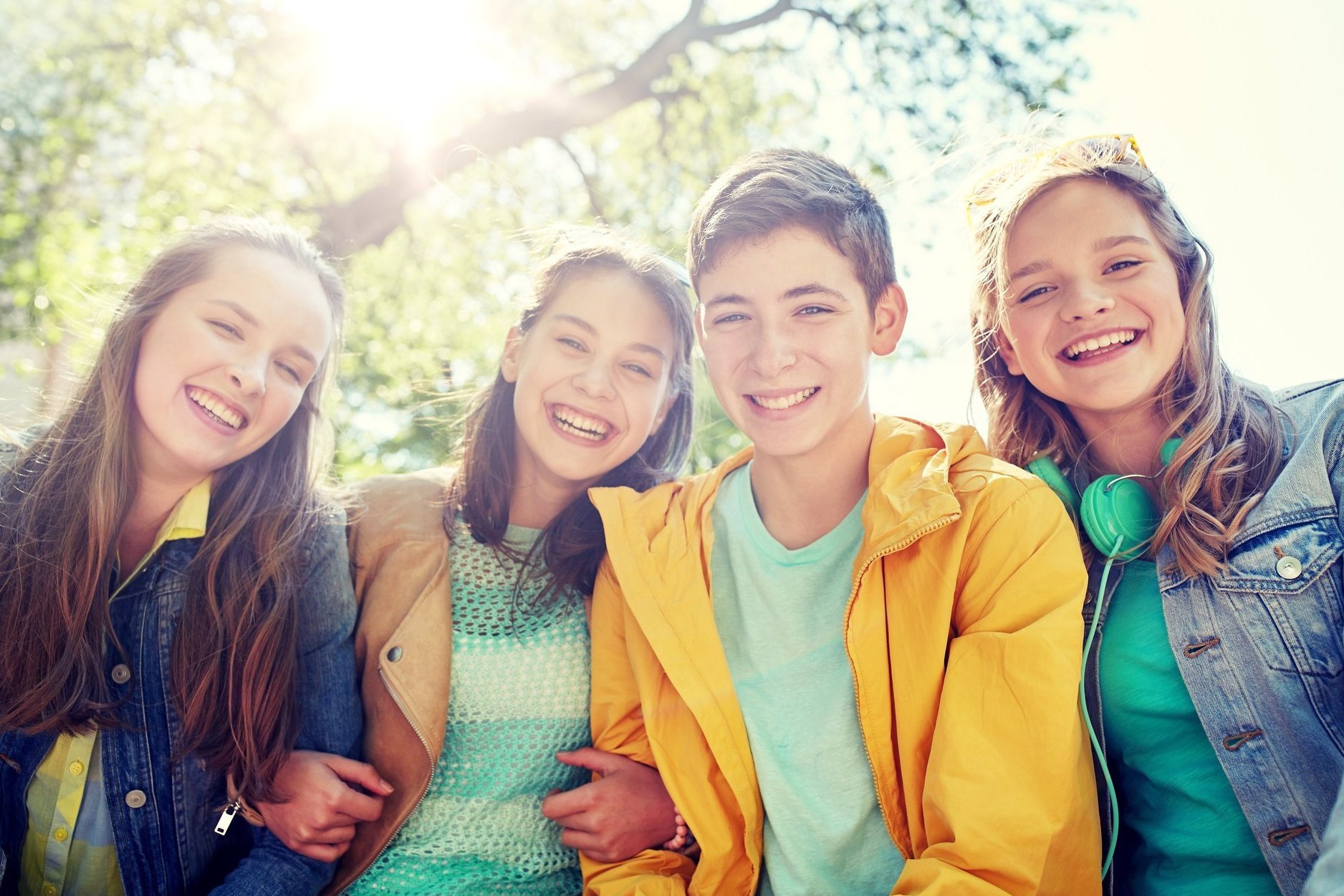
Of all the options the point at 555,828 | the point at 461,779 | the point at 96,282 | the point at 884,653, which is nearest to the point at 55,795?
the point at 461,779

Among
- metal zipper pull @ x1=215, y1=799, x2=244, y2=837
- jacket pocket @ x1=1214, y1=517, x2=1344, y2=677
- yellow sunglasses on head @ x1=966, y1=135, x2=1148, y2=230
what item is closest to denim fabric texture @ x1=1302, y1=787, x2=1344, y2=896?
jacket pocket @ x1=1214, y1=517, x2=1344, y2=677

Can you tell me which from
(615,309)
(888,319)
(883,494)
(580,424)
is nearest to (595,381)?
(580,424)

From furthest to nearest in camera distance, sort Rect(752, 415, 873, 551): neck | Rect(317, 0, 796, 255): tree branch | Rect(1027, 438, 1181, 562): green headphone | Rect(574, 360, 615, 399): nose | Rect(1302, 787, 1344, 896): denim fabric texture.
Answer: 1. Rect(317, 0, 796, 255): tree branch
2. Rect(574, 360, 615, 399): nose
3. Rect(752, 415, 873, 551): neck
4. Rect(1027, 438, 1181, 562): green headphone
5. Rect(1302, 787, 1344, 896): denim fabric texture

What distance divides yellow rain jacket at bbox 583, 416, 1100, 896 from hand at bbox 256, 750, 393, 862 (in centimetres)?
62

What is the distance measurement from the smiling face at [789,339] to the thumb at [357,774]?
1337mm

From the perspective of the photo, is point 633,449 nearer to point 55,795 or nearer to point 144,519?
point 144,519

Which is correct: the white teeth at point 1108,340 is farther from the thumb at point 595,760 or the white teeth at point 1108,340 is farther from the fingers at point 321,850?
the fingers at point 321,850

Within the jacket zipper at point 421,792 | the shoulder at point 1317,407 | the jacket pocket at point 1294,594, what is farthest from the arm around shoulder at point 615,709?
the shoulder at point 1317,407

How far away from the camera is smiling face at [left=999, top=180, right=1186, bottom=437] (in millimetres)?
2178

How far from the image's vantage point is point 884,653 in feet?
6.63

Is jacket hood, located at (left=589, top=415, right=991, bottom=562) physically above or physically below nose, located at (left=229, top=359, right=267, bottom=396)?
below

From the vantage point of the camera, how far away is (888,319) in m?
2.46

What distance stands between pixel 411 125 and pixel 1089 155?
7020 mm

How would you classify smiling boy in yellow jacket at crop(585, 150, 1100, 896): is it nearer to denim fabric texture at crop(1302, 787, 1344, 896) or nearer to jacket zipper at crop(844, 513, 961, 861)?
jacket zipper at crop(844, 513, 961, 861)
